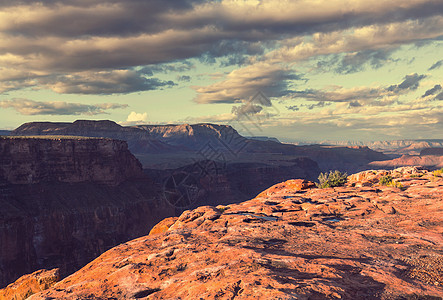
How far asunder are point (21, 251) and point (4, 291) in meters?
57.0

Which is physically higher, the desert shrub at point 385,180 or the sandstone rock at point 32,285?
the desert shrub at point 385,180

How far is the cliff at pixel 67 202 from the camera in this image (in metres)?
78.6

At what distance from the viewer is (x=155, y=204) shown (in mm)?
113625

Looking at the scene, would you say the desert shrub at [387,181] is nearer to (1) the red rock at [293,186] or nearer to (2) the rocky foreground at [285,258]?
(1) the red rock at [293,186]

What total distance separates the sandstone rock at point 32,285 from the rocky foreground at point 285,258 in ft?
0.82

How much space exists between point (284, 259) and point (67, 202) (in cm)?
9077

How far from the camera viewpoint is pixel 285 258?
18031 millimetres

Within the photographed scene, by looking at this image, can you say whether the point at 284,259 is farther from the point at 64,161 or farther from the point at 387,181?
the point at 64,161

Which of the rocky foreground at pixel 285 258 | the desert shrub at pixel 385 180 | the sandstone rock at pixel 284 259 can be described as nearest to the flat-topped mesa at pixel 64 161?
the rocky foreground at pixel 285 258

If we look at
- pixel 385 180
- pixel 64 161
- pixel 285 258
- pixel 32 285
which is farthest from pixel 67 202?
pixel 285 258

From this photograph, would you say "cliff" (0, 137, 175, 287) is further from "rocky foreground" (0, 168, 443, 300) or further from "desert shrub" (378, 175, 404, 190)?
"desert shrub" (378, 175, 404, 190)

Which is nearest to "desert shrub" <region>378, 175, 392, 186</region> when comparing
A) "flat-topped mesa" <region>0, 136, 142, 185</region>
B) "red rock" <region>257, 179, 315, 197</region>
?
"red rock" <region>257, 179, 315, 197</region>

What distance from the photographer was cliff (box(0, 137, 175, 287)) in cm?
7856

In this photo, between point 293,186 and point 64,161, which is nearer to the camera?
point 293,186
